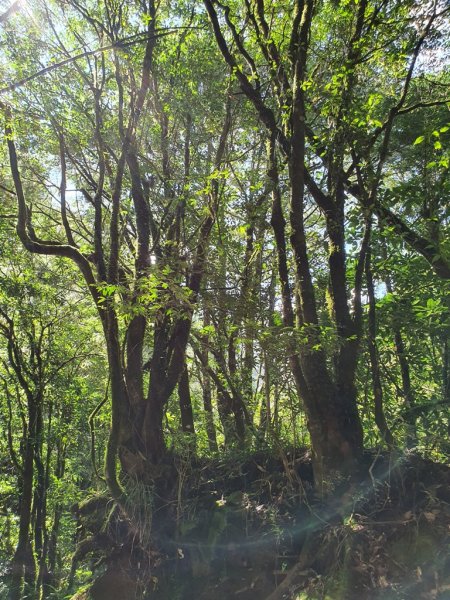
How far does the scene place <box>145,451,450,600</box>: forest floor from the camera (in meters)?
3.88

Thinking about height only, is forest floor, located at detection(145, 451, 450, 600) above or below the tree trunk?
below

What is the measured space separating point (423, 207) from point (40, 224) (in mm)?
7231

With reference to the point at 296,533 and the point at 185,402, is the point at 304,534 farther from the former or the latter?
the point at 185,402

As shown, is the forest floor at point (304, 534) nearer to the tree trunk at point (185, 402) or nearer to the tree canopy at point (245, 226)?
→ the tree canopy at point (245, 226)

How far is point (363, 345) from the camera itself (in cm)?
Result: 541

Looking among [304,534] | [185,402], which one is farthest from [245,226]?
[185,402]

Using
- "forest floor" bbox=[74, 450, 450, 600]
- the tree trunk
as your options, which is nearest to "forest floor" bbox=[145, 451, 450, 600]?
"forest floor" bbox=[74, 450, 450, 600]

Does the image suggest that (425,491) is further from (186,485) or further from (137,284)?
(137,284)

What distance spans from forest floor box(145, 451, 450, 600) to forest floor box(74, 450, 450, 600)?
0.4 inches

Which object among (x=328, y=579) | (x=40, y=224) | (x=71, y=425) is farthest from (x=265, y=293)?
(x=71, y=425)

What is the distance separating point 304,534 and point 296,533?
0.32 feet

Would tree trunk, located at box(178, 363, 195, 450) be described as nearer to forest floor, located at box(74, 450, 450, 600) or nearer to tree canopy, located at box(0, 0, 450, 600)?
tree canopy, located at box(0, 0, 450, 600)

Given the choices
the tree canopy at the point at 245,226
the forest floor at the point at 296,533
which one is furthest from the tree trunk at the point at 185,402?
the forest floor at the point at 296,533

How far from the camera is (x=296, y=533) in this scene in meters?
4.75
